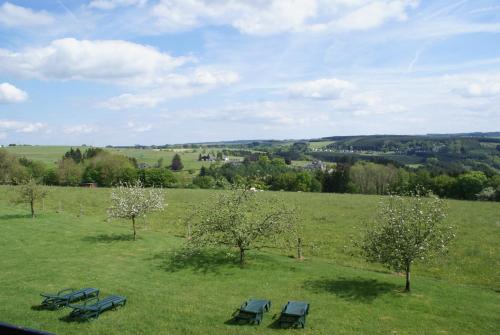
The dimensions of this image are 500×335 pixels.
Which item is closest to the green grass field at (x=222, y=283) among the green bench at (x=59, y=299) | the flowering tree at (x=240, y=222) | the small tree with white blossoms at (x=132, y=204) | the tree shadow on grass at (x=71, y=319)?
the tree shadow on grass at (x=71, y=319)

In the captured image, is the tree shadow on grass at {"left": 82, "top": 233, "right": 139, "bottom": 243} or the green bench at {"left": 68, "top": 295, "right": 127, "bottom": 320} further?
the tree shadow on grass at {"left": 82, "top": 233, "right": 139, "bottom": 243}

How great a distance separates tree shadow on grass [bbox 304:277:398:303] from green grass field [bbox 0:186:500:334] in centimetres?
6

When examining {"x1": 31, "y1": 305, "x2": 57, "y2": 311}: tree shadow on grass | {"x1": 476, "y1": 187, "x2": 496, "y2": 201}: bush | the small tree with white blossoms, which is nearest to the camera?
{"x1": 31, "y1": 305, "x2": 57, "y2": 311}: tree shadow on grass

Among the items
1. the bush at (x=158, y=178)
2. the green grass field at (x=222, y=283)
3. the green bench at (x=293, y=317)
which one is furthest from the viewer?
the bush at (x=158, y=178)

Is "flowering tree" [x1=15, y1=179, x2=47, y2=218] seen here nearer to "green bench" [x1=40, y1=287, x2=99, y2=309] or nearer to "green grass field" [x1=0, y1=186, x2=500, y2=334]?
"green grass field" [x1=0, y1=186, x2=500, y2=334]

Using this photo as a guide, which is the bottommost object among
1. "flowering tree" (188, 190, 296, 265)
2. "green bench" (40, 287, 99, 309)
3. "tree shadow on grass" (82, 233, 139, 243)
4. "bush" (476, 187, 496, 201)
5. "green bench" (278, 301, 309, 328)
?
"bush" (476, 187, 496, 201)

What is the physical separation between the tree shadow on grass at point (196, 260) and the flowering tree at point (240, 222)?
1.09 m

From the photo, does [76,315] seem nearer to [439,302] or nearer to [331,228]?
[439,302]

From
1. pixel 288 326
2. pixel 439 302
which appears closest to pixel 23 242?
pixel 288 326

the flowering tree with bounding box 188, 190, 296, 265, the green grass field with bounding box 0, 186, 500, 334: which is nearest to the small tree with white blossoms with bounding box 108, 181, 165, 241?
the green grass field with bounding box 0, 186, 500, 334

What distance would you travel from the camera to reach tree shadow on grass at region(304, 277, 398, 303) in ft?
68.4

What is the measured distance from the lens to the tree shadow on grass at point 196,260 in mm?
25359

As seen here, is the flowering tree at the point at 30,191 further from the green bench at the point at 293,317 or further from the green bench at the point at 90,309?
the green bench at the point at 293,317

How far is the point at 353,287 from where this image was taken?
73.4 ft
